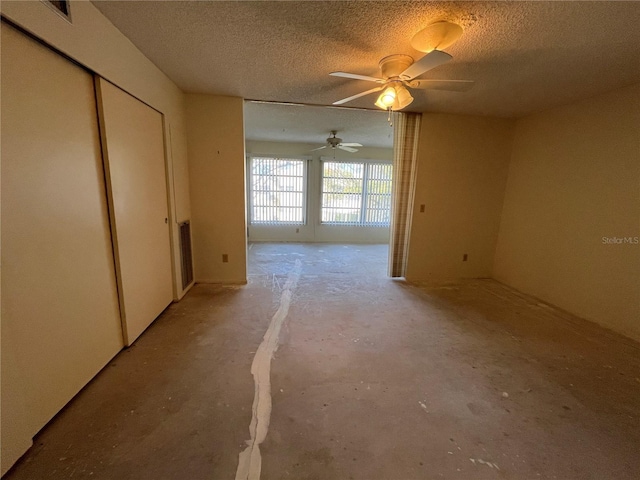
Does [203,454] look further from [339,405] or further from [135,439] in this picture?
[339,405]

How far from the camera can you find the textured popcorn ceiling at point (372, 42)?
1.46m

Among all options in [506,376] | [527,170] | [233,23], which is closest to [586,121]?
[527,170]

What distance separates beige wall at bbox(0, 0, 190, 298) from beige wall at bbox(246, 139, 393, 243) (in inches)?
119

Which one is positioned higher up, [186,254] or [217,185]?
[217,185]

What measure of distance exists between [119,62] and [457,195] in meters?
3.83

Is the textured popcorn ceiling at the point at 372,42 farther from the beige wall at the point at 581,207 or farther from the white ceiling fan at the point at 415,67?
the beige wall at the point at 581,207

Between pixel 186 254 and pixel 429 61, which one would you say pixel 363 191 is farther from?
pixel 429 61

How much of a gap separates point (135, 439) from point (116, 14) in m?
2.40

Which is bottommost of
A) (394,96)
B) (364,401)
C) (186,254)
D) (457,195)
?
(364,401)

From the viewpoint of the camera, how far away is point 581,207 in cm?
271

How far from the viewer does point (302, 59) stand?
206 centimetres

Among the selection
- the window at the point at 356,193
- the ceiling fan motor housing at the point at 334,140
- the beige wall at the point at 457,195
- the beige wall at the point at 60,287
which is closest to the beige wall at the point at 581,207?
the beige wall at the point at 457,195

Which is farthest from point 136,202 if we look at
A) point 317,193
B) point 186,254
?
point 317,193

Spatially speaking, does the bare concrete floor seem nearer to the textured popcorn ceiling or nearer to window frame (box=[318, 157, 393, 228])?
the textured popcorn ceiling
